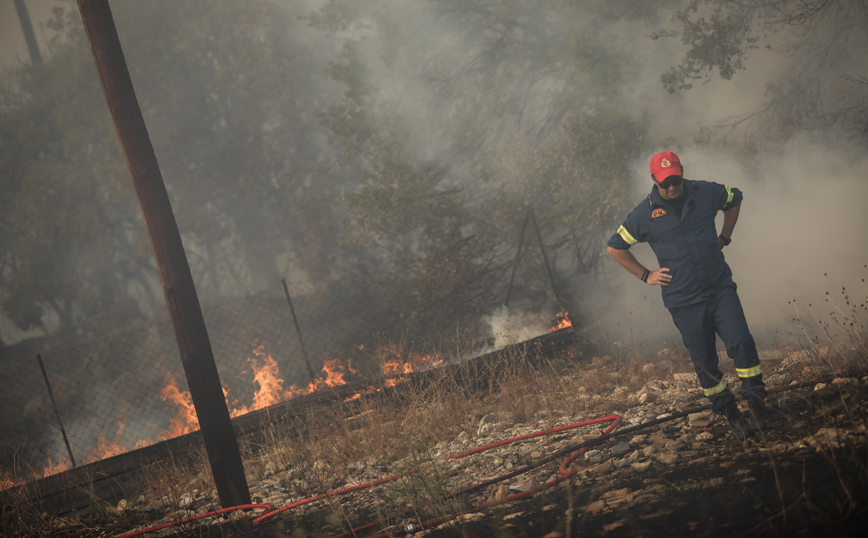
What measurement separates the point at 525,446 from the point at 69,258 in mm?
23216

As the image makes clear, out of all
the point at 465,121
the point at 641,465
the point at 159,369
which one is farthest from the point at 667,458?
the point at 159,369

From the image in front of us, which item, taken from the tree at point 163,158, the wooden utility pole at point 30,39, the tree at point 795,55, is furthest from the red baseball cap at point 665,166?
the wooden utility pole at point 30,39

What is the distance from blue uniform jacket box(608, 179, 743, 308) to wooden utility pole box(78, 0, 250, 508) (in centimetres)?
372

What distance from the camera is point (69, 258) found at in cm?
2262

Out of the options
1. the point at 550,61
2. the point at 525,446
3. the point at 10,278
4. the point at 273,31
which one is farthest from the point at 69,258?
the point at 525,446

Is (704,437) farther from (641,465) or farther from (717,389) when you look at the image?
(641,465)

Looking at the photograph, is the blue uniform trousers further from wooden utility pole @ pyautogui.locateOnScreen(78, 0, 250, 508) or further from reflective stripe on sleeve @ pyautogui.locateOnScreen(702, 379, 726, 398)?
wooden utility pole @ pyautogui.locateOnScreen(78, 0, 250, 508)

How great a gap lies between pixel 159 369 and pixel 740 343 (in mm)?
18721

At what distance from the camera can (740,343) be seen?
12.6 ft

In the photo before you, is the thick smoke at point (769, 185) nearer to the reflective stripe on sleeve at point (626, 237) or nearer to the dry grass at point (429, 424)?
the dry grass at point (429, 424)

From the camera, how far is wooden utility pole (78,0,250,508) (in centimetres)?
493

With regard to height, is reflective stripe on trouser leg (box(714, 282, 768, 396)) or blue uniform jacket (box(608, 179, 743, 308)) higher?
blue uniform jacket (box(608, 179, 743, 308))

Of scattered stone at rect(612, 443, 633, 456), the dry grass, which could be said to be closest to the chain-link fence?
the dry grass

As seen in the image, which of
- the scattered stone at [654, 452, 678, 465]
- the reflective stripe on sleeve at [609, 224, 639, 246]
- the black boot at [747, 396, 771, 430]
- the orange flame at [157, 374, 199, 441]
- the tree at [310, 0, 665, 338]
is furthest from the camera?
the orange flame at [157, 374, 199, 441]
